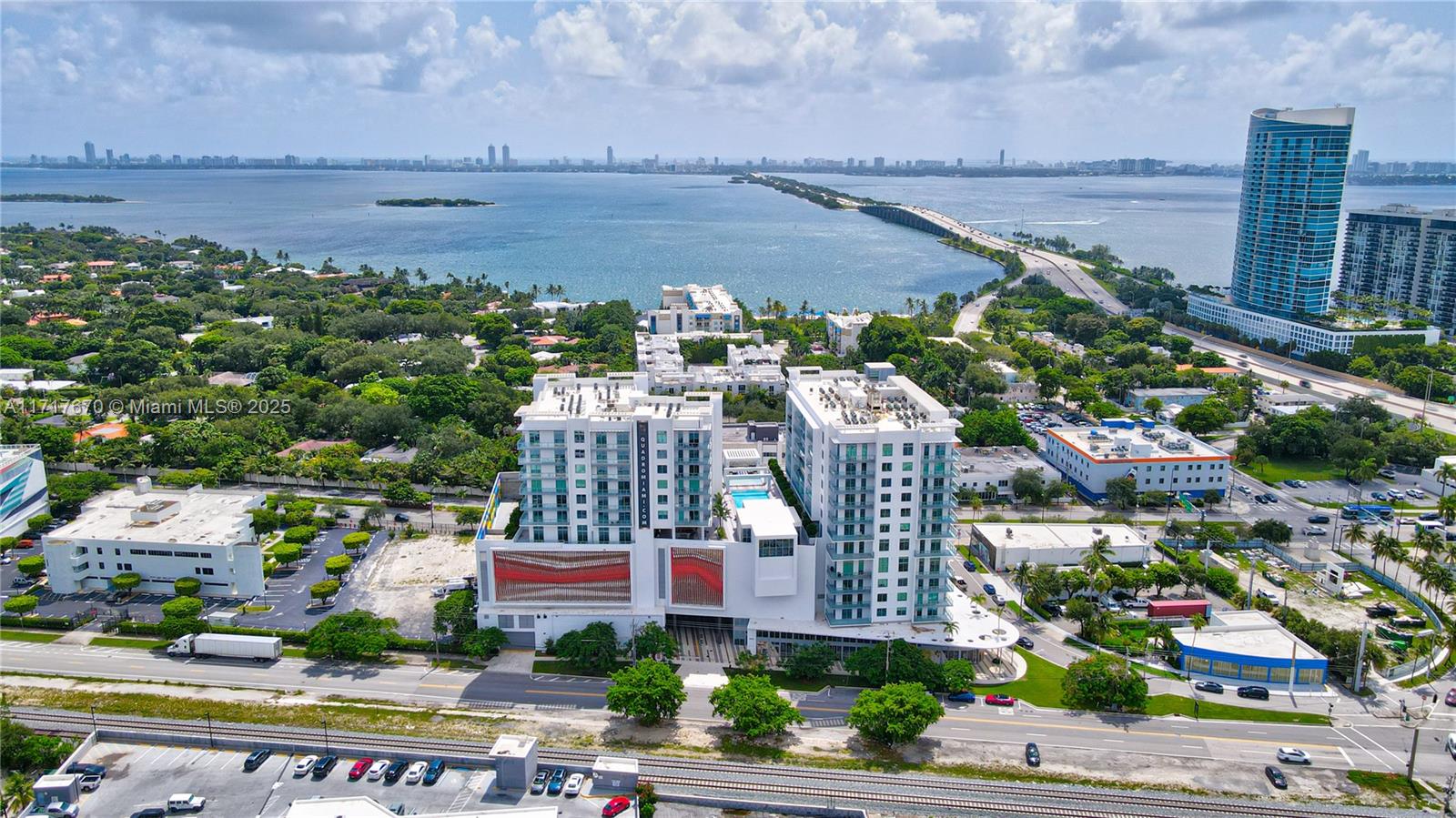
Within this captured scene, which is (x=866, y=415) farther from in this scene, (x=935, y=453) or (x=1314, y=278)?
(x=1314, y=278)

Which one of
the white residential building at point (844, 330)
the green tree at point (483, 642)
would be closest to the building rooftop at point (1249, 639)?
the green tree at point (483, 642)

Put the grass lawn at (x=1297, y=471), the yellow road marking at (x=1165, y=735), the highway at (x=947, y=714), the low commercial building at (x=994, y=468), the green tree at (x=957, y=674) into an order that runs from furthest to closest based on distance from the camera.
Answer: the grass lawn at (x=1297, y=471)
the low commercial building at (x=994, y=468)
the green tree at (x=957, y=674)
the yellow road marking at (x=1165, y=735)
the highway at (x=947, y=714)

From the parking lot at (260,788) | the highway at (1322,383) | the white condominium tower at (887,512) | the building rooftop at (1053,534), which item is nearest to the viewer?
the parking lot at (260,788)

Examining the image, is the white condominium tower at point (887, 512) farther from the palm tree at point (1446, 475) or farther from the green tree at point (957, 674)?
the palm tree at point (1446, 475)

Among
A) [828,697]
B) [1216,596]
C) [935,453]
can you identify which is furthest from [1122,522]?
[828,697]

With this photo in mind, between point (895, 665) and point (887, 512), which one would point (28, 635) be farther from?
point (887, 512)

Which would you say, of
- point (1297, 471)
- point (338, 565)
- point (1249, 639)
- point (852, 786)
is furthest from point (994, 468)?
point (338, 565)
